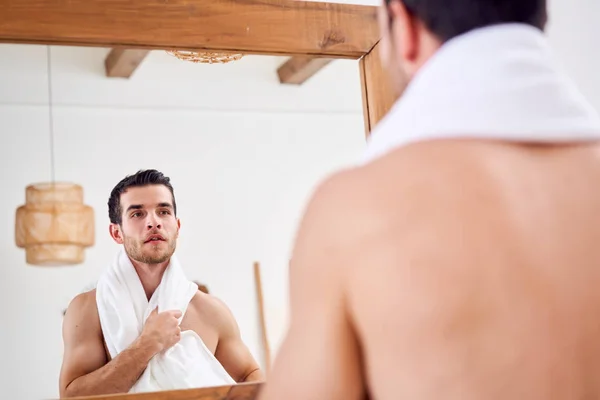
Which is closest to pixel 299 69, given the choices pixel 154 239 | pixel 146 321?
pixel 154 239

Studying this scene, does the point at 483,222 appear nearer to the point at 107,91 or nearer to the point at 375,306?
the point at 375,306

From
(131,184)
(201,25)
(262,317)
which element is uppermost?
(201,25)

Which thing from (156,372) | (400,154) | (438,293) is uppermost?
(400,154)

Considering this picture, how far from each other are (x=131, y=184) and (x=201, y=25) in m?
0.28

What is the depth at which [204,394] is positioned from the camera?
Result: 1148 mm

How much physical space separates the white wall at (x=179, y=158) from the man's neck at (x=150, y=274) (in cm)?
4

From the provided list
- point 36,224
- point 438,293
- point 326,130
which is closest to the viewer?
point 438,293

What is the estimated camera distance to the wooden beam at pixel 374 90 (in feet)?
4.26

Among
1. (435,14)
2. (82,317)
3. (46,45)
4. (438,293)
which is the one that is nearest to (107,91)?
(46,45)

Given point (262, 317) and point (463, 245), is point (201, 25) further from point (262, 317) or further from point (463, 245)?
point (463, 245)

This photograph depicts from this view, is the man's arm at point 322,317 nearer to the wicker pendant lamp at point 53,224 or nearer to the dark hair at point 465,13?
the dark hair at point 465,13

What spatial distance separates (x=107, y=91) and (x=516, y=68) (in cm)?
70

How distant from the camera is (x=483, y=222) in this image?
1.77 ft

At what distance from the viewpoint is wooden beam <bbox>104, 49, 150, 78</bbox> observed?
117 cm
